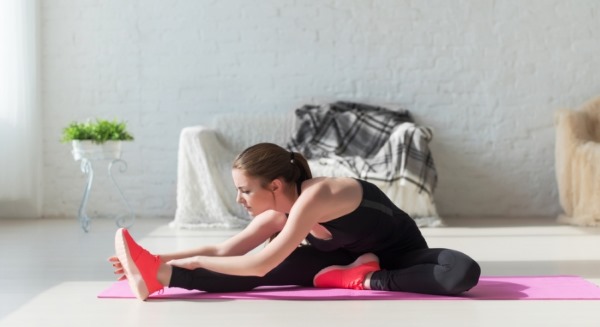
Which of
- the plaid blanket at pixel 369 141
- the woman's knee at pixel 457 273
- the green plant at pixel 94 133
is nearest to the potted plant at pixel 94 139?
the green plant at pixel 94 133

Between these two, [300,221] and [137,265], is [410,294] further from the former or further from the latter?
[137,265]

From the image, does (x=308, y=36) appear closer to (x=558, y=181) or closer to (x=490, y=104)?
(x=490, y=104)

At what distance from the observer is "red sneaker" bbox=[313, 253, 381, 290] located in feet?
10.4

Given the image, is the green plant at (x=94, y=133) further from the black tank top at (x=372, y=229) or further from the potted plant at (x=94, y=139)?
the black tank top at (x=372, y=229)

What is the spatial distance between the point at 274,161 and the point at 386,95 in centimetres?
345

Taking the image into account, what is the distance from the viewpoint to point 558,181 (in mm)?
5863

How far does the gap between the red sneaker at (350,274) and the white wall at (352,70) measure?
10.3 feet

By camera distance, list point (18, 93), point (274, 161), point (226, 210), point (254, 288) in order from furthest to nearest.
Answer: point (18, 93) → point (226, 210) → point (254, 288) → point (274, 161)

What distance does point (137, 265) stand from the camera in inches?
116

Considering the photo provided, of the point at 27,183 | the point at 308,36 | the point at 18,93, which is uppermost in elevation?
the point at 308,36

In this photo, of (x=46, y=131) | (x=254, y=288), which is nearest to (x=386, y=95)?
(x=46, y=131)

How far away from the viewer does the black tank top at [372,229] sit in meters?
3.02

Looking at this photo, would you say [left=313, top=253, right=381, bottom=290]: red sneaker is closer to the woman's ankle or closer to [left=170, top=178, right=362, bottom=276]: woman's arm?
[left=170, top=178, right=362, bottom=276]: woman's arm

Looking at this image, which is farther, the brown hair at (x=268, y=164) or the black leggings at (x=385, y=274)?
the black leggings at (x=385, y=274)
